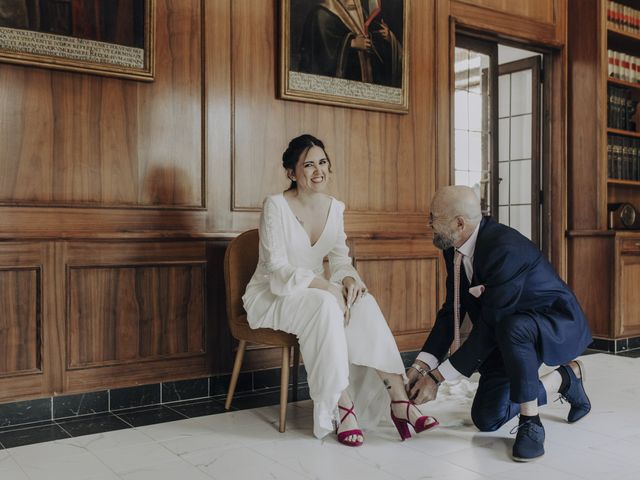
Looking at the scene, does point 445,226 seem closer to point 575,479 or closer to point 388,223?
point 575,479

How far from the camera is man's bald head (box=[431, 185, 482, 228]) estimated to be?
261 centimetres

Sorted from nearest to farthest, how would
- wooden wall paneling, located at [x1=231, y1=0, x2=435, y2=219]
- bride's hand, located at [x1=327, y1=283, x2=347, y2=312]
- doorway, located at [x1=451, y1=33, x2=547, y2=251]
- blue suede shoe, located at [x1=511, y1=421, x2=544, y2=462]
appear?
blue suede shoe, located at [x1=511, y1=421, x2=544, y2=462] < bride's hand, located at [x1=327, y1=283, x2=347, y2=312] < wooden wall paneling, located at [x1=231, y1=0, x2=435, y2=219] < doorway, located at [x1=451, y1=33, x2=547, y2=251]

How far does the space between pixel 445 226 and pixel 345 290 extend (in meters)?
0.51

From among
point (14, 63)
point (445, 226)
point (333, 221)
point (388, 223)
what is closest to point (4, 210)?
point (14, 63)

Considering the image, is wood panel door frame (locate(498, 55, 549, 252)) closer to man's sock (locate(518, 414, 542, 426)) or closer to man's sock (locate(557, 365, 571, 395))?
man's sock (locate(557, 365, 571, 395))

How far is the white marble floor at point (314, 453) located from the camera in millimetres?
2287

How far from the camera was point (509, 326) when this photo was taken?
2.48 m

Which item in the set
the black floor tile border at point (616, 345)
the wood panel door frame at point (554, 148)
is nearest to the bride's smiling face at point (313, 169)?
the wood panel door frame at point (554, 148)

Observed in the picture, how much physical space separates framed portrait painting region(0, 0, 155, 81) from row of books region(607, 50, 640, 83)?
11.8ft

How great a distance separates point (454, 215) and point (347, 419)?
0.90 m

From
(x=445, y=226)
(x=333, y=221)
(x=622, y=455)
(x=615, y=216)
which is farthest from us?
(x=615, y=216)

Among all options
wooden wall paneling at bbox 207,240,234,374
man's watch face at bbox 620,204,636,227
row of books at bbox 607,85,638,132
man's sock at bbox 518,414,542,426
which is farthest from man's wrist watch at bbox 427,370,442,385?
row of books at bbox 607,85,638,132

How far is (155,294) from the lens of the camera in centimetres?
330

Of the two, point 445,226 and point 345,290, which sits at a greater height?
point 445,226
